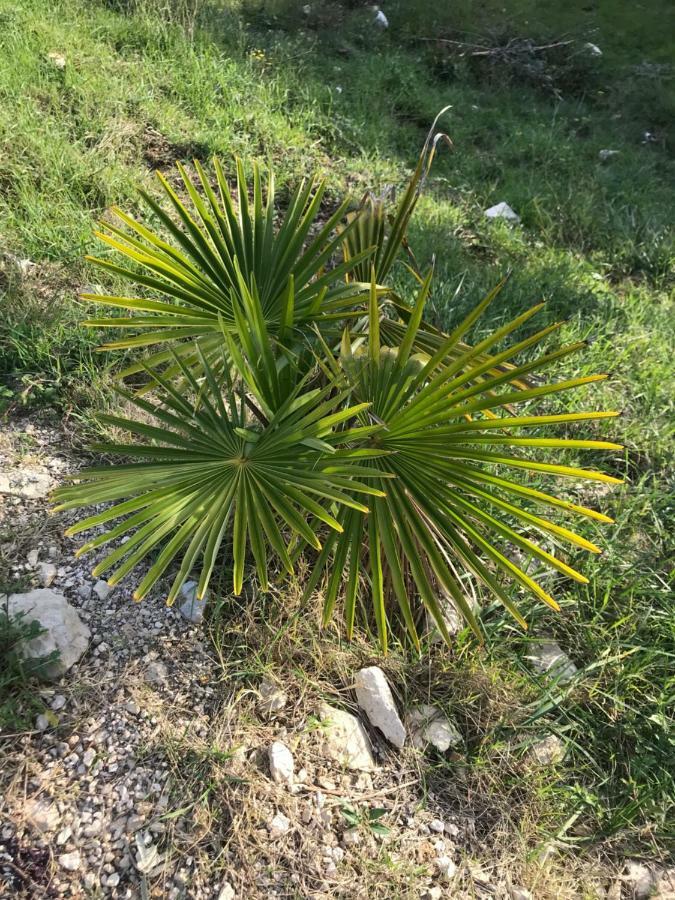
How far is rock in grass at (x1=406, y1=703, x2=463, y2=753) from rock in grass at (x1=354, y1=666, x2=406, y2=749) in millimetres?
49

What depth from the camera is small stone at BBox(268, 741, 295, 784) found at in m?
1.50

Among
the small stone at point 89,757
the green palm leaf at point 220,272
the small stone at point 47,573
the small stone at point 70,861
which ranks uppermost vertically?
the green palm leaf at point 220,272

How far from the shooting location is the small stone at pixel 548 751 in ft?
5.57

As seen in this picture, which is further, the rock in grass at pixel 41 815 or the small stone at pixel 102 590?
the small stone at pixel 102 590

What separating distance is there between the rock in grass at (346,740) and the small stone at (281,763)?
0.39ft

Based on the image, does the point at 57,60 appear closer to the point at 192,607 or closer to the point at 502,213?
the point at 502,213

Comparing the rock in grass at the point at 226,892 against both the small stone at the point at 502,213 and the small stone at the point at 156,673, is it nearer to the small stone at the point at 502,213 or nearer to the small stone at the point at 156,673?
the small stone at the point at 156,673

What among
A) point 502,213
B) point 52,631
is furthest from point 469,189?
point 52,631

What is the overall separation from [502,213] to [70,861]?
404 centimetres

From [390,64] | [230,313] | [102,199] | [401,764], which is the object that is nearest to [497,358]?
[230,313]

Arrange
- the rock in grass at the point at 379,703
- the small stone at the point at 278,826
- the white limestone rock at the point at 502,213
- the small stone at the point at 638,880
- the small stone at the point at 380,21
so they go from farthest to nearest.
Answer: the small stone at the point at 380,21, the white limestone rock at the point at 502,213, the rock in grass at the point at 379,703, the small stone at the point at 638,880, the small stone at the point at 278,826

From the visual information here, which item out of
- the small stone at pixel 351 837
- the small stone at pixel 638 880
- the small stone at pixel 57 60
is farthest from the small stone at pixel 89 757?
the small stone at pixel 57 60

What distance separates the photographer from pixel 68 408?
214cm

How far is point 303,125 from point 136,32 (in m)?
1.35
